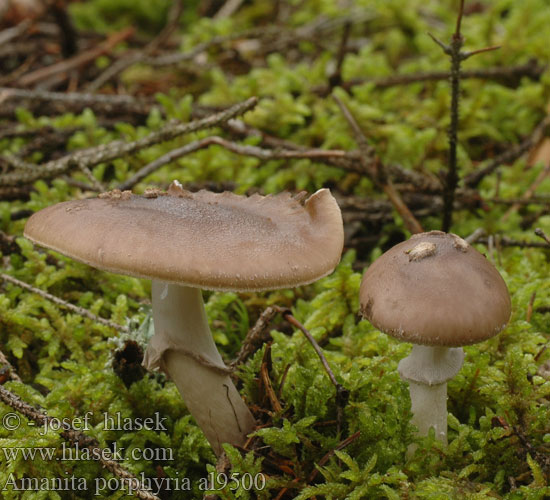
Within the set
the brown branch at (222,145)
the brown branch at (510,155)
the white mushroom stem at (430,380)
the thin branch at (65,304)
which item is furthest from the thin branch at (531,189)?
the thin branch at (65,304)

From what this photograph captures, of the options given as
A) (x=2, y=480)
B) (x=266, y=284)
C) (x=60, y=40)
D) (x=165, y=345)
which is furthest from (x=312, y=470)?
(x=60, y=40)

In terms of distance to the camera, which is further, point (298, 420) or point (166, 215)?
point (298, 420)

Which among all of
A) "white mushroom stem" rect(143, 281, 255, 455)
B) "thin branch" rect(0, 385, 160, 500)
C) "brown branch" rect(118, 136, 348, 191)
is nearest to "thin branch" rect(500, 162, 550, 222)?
"brown branch" rect(118, 136, 348, 191)

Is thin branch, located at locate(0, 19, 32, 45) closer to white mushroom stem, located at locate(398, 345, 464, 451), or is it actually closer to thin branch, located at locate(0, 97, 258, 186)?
thin branch, located at locate(0, 97, 258, 186)

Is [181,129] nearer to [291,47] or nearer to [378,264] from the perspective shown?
[378,264]

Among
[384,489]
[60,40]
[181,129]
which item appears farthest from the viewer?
[60,40]

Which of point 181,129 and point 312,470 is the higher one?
point 181,129

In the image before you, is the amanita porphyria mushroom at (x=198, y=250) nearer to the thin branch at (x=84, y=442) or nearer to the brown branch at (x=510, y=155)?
the thin branch at (x=84, y=442)
